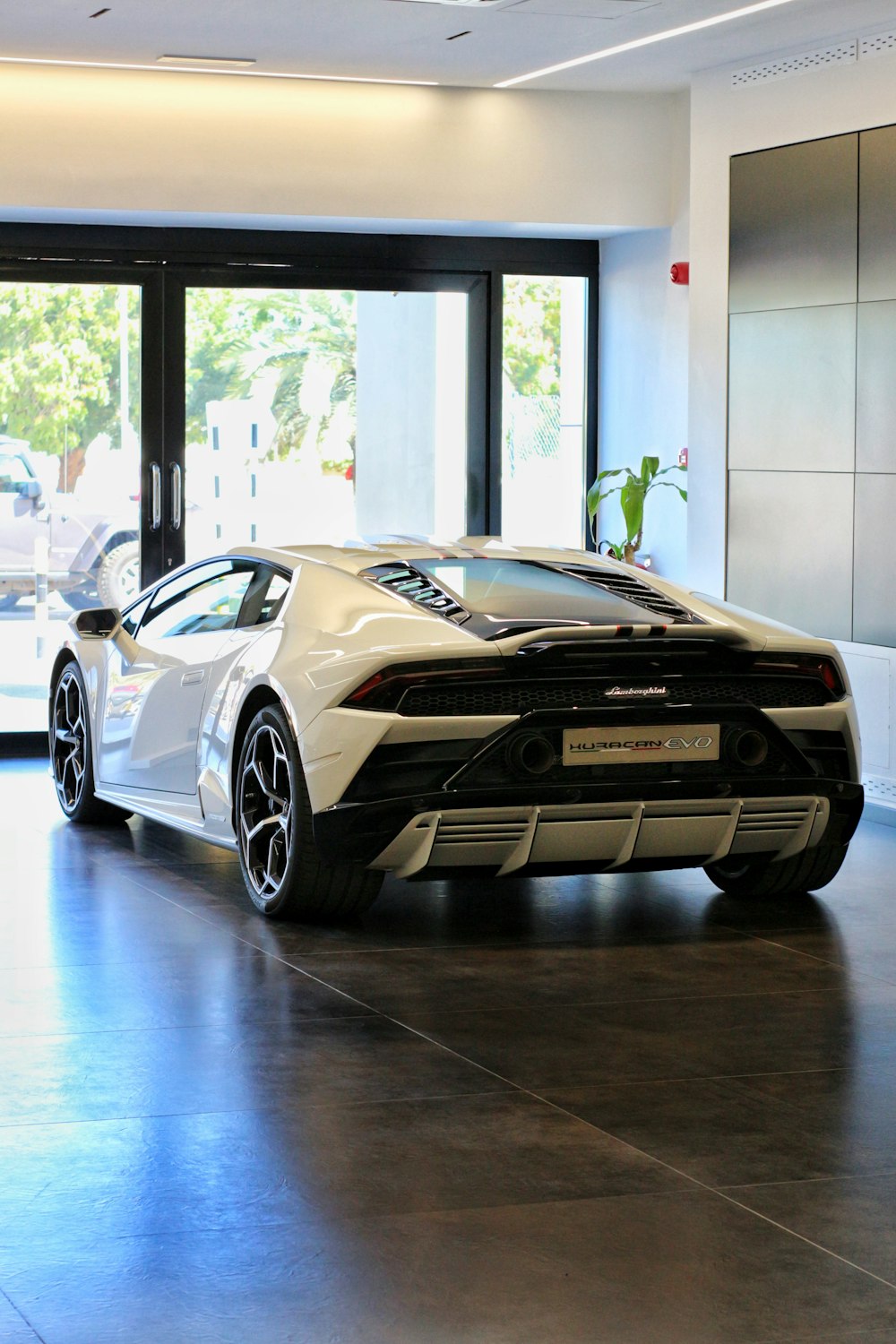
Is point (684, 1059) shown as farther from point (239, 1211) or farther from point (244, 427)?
point (244, 427)

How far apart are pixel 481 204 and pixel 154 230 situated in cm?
190

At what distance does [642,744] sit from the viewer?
5566mm

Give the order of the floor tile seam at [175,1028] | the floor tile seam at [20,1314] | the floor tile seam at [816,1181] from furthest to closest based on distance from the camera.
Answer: the floor tile seam at [175,1028] < the floor tile seam at [816,1181] < the floor tile seam at [20,1314]

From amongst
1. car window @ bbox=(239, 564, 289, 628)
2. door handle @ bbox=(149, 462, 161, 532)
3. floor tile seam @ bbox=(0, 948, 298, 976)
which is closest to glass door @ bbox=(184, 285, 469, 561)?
door handle @ bbox=(149, 462, 161, 532)

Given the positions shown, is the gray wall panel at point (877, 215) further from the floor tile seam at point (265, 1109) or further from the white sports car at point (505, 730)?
the floor tile seam at point (265, 1109)

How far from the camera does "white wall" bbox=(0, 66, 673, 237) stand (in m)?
9.64

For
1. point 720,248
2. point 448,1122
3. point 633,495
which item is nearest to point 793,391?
point 720,248

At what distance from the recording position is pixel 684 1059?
432 centimetres

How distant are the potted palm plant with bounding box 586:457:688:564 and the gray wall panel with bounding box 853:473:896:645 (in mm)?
1638

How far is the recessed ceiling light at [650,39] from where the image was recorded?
8.16m

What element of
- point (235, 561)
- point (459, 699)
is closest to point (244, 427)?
point (235, 561)

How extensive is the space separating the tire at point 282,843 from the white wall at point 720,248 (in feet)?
11.9

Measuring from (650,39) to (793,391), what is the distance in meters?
1.85

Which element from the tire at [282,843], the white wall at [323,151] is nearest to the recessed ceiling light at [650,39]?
the white wall at [323,151]
